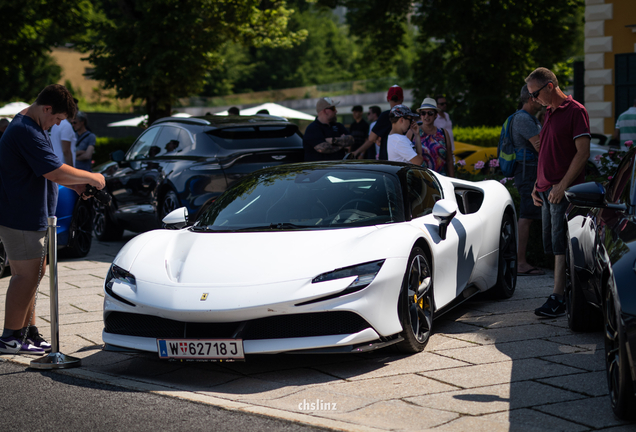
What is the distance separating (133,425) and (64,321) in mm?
2854

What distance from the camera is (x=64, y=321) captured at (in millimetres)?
6293

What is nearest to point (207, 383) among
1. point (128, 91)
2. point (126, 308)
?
point (126, 308)

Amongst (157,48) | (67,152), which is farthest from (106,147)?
(67,152)

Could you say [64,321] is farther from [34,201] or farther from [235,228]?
[235,228]

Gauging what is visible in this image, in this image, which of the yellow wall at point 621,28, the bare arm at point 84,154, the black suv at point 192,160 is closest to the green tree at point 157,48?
the bare arm at point 84,154

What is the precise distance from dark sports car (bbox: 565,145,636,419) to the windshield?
1.26m

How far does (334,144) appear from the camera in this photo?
931 centimetres

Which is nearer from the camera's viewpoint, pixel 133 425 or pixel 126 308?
pixel 133 425

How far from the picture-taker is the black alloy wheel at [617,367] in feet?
11.1

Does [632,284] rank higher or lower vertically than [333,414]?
higher

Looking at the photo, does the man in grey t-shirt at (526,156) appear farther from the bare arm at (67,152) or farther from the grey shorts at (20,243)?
the bare arm at (67,152)

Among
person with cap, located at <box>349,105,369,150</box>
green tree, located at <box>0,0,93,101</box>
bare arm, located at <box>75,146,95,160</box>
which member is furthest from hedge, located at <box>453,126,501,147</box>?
bare arm, located at <box>75,146,95,160</box>

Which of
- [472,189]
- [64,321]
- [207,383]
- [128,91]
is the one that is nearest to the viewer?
[207,383]

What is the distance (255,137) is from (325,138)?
1.15 metres
